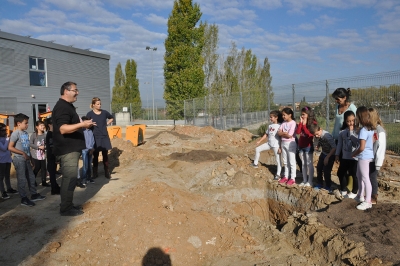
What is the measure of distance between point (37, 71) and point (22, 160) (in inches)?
777

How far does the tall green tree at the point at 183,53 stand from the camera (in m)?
28.4

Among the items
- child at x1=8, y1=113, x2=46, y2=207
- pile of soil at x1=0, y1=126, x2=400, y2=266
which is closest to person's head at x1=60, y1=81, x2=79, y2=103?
child at x1=8, y1=113, x2=46, y2=207

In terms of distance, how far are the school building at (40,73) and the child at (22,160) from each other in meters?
15.9

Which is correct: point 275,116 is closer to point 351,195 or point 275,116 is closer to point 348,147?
point 348,147

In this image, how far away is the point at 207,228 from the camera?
5148 millimetres

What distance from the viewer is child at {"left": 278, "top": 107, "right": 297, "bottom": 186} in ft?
22.2

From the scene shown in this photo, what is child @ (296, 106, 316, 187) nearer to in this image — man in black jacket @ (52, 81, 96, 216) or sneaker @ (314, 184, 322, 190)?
sneaker @ (314, 184, 322, 190)

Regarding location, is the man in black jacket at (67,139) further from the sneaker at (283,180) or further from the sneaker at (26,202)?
the sneaker at (283,180)

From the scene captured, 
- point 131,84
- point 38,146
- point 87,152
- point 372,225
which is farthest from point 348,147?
point 131,84

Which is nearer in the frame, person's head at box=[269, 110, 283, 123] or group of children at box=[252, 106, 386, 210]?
group of children at box=[252, 106, 386, 210]

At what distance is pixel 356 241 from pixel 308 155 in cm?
250

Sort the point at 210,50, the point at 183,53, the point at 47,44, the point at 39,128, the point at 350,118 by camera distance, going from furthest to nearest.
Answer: the point at 210,50, the point at 183,53, the point at 47,44, the point at 39,128, the point at 350,118

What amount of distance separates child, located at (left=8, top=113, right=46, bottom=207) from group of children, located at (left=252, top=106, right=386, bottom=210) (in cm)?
495

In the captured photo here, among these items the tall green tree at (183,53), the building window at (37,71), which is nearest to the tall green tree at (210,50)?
the tall green tree at (183,53)
